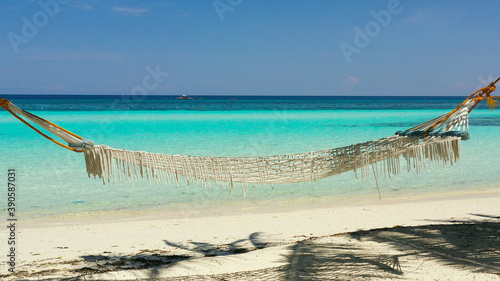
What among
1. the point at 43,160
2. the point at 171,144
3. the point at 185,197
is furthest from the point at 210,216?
the point at 171,144

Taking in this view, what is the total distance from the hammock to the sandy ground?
44cm

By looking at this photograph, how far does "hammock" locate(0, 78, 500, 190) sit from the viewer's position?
2.16 meters

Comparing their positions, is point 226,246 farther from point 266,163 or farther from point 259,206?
point 259,206

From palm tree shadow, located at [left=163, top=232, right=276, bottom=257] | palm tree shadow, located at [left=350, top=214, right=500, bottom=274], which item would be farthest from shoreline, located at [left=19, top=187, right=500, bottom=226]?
palm tree shadow, located at [left=350, top=214, right=500, bottom=274]

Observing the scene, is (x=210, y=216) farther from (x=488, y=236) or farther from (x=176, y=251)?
(x=488, y=236)

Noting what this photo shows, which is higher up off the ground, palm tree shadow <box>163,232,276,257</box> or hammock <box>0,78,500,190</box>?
hammock <box>0,78,500,190</box>

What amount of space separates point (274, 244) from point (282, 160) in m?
0.64

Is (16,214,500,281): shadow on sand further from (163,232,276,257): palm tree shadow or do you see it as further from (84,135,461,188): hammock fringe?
(84,135,461,188): hammock fringe

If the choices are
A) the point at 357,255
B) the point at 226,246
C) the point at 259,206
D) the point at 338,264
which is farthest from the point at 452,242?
the point at 259,206

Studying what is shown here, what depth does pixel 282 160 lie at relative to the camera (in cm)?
250

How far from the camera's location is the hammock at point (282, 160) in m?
2.16

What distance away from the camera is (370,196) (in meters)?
4.48

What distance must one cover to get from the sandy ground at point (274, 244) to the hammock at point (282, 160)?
0.44 metres

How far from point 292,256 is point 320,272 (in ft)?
1.01
